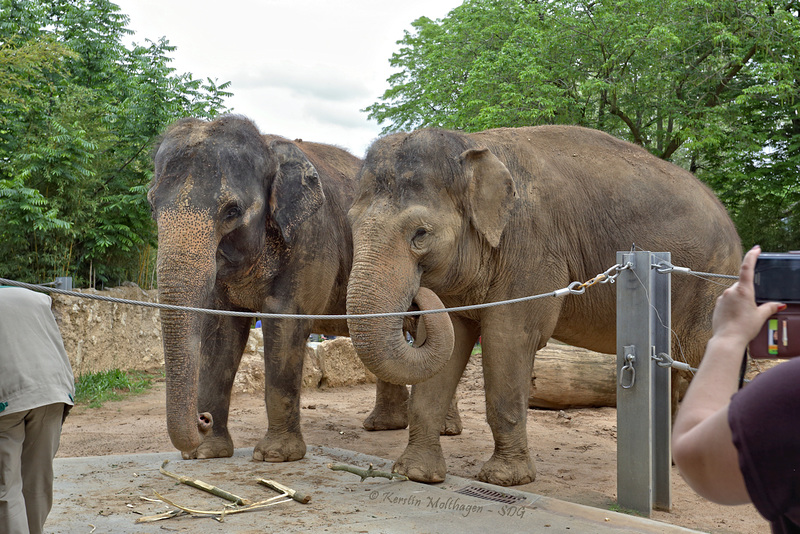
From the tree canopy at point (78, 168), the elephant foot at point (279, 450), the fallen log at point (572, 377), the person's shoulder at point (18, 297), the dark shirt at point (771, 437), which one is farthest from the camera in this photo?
the tree canopy at point (78, 168)

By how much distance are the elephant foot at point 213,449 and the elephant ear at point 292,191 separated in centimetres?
170

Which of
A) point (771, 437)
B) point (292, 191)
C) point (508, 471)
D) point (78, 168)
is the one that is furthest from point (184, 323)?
point (78, 168)

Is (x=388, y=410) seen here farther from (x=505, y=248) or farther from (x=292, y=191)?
(x=505, y=248)

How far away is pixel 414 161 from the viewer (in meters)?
5.30

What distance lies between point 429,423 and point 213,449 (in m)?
1.87

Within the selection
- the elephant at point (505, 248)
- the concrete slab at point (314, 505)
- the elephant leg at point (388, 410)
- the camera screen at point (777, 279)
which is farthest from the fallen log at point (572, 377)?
the camera screen at point (777, 279)

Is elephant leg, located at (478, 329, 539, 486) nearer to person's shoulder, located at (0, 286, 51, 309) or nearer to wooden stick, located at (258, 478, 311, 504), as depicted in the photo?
wooden stick, located at (258, 478, 311, 504)

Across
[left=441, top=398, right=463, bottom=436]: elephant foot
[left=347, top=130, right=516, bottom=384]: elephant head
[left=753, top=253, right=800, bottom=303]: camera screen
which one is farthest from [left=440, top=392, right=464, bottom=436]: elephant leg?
[left=753, top=253, right=800, bottom=303]: camera screen

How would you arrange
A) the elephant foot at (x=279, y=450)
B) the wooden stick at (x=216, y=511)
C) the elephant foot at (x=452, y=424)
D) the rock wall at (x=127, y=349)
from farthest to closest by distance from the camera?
the rock wall at (x=127, y=349) → the elephant foot at (x=452, y=424) → the elephant foot at (x=279, y=450) → the wooden stick at (x=216, y=511)

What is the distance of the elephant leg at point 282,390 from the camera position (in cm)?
612

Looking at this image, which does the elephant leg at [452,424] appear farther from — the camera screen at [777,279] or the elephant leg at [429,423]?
the camera screen at [777,279]

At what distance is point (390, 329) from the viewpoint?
4832mm

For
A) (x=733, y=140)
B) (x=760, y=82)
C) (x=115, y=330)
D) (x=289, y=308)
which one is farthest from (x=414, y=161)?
(x=760, y=82)

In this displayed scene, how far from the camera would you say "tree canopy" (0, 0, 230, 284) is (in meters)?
12.5
